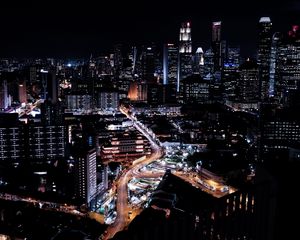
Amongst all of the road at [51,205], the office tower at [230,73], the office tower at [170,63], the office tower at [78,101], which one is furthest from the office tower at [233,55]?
the road at [51,205]

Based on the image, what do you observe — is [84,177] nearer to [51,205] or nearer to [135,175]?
[51,205]

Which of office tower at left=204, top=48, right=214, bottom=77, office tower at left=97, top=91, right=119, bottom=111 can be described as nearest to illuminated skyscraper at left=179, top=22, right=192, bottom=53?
office tower at left=204, top=48, right=214, bottom=77

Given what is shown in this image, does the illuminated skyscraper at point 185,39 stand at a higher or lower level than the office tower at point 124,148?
higher

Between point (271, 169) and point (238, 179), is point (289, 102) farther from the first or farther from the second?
point (271, 169)

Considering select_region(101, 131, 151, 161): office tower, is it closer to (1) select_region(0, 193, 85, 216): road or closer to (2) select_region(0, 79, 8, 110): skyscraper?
(1) select_region(0, 193, 85, 216): road

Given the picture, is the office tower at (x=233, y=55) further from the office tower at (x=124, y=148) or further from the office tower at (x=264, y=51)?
the office tower at (x=124, y=148)
